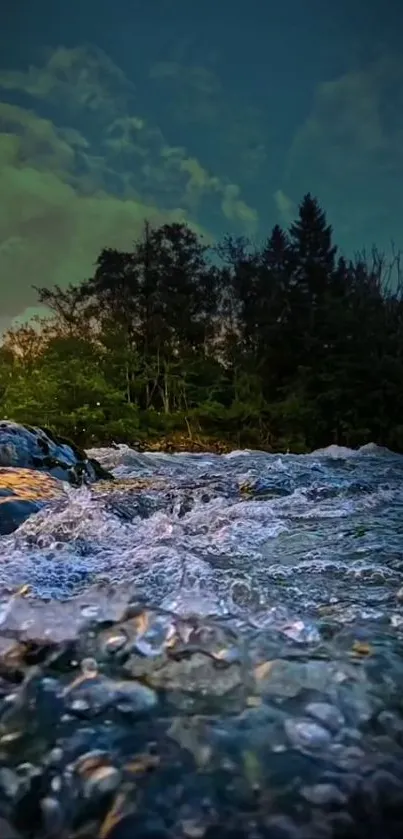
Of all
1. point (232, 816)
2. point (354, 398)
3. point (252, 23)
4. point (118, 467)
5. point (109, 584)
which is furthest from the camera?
point (354, 398)

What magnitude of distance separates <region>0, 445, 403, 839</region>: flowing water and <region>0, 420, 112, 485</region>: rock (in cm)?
118

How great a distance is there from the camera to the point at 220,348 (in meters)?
8.75

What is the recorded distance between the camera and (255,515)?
2.14m

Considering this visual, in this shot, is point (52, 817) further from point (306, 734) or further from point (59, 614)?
point (59, 614)

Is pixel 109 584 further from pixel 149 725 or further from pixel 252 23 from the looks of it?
pixel 252 23

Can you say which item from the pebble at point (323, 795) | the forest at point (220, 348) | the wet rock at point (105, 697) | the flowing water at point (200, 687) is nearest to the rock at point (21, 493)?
A: the flowing water at point (200, 687)

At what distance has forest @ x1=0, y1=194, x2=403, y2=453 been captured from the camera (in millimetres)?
7367

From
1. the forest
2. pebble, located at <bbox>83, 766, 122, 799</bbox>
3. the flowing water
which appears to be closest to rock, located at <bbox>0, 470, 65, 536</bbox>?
the flowing water

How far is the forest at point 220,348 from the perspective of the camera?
737 centimetres

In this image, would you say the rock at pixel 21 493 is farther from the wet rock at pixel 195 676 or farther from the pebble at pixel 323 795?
the pebble at pixel 323 795

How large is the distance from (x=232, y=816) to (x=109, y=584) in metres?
0.75

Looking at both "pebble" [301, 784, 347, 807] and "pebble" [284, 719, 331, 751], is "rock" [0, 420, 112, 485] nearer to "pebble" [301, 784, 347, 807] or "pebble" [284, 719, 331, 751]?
"pebble" [284, 719, 331, 751]

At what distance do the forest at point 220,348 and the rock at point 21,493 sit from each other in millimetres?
4746

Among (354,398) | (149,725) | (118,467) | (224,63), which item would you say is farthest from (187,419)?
(149,725)
